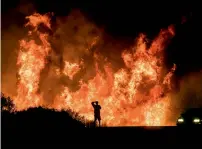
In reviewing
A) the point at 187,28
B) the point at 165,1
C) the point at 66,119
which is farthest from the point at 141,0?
the point at 66,119

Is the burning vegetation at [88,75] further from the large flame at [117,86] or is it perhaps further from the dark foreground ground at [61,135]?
the dark foreground ground at [61,135]

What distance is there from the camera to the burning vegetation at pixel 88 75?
43.4m

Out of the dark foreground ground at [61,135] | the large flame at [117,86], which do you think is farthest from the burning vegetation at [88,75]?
the dark foreground ground at [61,135]

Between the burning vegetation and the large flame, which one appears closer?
the large flame

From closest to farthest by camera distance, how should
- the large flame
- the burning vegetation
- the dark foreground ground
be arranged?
1. the dark foreground ground
2. the large flame
3. the burning vegetation

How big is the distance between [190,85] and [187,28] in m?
Answer: 6.58

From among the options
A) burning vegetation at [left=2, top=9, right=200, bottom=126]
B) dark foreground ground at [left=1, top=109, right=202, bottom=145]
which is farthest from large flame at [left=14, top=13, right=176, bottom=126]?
dark foreground ground at [left=1, top=109, right=202, bottom=145]

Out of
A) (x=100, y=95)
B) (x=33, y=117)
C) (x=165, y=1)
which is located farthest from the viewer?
(x=165, y=1)

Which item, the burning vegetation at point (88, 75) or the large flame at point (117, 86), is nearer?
the large flame at point (117, 86)

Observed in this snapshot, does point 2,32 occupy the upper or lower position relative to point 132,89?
upper

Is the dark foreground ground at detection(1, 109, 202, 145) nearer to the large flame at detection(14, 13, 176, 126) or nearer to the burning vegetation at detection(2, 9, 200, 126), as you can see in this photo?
the burning vegetation at detection(2, 9, 200, 126)

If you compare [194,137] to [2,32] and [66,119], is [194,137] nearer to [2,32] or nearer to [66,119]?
[66,119]

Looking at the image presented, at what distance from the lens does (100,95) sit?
4428 cm

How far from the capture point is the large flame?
4309cm
